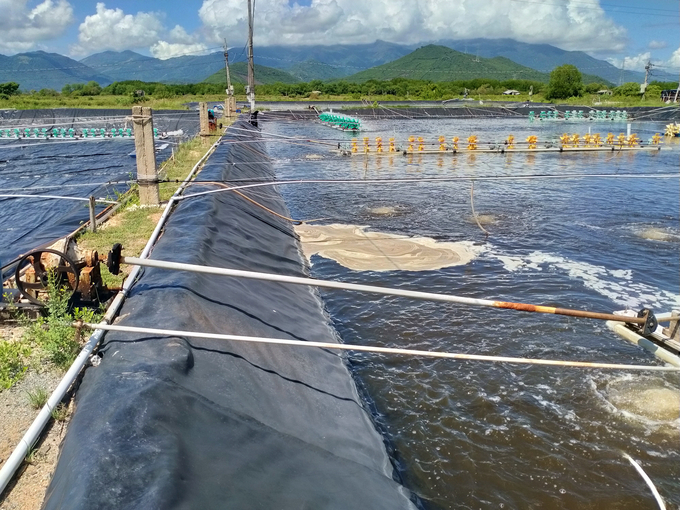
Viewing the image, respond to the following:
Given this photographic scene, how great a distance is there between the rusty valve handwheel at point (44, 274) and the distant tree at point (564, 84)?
8883cm

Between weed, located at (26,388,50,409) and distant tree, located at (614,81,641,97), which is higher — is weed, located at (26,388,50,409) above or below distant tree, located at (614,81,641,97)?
below

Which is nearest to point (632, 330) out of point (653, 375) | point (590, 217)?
point (653, 375)

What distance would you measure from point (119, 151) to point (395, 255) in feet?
69.6

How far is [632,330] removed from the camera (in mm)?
5906

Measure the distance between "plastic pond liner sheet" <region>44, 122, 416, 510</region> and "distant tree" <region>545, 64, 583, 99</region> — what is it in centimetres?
8714

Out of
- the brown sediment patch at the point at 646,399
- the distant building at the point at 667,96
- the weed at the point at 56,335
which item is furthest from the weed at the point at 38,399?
the distant building at the point at 667,96

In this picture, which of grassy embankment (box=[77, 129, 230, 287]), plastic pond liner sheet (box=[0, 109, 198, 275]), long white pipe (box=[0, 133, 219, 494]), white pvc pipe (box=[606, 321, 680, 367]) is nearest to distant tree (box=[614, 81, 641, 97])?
plastic pond liner sheet (box=[0, 109, 198, 275])

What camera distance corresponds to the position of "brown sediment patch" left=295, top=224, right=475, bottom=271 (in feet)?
36.2

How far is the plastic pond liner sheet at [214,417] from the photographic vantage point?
3.07 meters

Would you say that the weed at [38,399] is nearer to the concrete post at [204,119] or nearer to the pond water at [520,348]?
the pond water at [520,348]

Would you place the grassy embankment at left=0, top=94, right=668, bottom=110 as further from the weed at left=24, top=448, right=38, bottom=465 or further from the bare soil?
the weed at left=24, top=448, right=38, bottom=465

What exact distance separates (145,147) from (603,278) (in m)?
9.92

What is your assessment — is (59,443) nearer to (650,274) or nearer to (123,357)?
(123,357)

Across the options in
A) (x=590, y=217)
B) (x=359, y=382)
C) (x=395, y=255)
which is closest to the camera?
(x=359, y=382)
